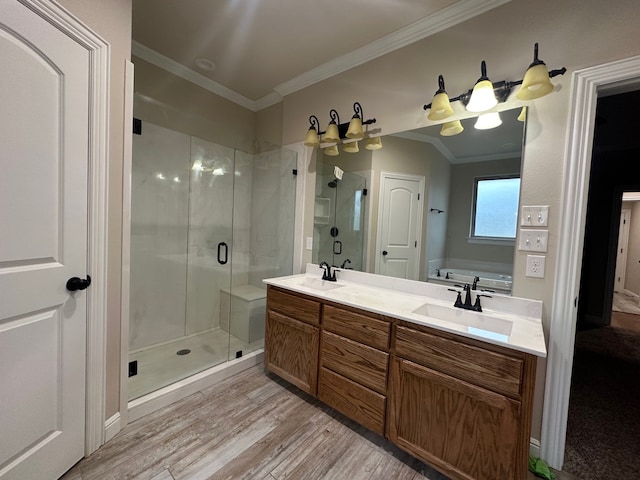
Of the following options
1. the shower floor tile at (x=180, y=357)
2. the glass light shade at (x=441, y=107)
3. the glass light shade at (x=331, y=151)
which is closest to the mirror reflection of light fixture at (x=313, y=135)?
the glass light shade at (x=331, y=151)

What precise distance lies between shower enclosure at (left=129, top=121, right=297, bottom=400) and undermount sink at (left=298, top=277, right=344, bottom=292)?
492 millimetres

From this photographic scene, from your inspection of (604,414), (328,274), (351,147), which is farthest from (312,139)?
(604,414)

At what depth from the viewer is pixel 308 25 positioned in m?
1.90

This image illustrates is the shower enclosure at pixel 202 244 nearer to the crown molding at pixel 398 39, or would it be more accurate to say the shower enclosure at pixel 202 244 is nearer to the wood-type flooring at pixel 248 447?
the wood-type flooring at pixel 248 447

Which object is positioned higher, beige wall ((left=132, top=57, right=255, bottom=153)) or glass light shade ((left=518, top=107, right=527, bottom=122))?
beige wall ((left=132, top=57, right=255, bottom=153))

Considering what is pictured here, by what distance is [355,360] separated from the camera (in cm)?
162

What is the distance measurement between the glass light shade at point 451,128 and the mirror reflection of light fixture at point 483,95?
0.17 metres

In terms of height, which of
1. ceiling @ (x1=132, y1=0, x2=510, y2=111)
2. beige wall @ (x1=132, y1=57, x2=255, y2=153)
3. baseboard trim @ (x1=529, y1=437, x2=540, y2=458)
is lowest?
baseboard trim @ (x1=529, y1=437, x2=540, y2=458)

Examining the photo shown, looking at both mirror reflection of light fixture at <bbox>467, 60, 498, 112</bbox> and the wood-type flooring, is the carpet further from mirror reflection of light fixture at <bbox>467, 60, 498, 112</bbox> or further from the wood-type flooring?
mirror reflection of light fixture at <bbox>467, 60, 498, 112</bbox>

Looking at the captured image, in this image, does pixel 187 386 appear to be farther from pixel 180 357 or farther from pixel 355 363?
pixel 355 363

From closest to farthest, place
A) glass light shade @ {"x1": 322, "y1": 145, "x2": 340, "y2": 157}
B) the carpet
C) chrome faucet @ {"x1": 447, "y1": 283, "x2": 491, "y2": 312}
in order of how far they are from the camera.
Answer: the carpet, chrome faucet @ {"x1": 447, "y1": 283, "x2": 491, "y2": 312}, glass light shade @ {"x1": 322, "y1": 145, "x2": 340, "y2": 157}

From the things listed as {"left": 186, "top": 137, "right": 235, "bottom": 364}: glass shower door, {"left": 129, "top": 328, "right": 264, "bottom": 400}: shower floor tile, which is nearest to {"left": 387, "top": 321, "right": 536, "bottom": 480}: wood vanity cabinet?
{"left": 129, "top": 328, "right": 264, "bottom": 400}: shower floor tile

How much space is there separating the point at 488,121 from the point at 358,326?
151 centimetres

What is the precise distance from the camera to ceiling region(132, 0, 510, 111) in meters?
1.74
